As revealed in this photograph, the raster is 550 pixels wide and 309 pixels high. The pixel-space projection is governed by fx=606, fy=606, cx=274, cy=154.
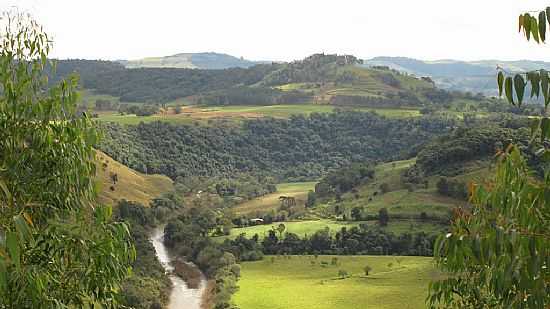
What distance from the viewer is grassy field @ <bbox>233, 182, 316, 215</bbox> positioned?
85.6m

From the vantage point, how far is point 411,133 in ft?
411

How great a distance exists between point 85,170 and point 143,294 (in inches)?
1501

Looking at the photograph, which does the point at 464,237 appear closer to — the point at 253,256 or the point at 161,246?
the point at 253,256

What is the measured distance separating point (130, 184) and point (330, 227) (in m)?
28.8

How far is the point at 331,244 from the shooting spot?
63.9 metres

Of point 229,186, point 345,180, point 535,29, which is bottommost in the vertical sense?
point 229,186

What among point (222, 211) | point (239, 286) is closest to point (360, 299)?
point (239, 286)

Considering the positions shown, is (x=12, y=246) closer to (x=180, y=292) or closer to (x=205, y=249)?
(x=180, y=292)

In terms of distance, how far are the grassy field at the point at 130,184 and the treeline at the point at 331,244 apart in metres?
16.1

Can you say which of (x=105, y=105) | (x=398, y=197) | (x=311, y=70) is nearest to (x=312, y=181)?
(x=398, y=197)

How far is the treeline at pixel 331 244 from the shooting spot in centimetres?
6197

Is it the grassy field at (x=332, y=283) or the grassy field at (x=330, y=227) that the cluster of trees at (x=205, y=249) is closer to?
the grassy field at (x=332, y=283)

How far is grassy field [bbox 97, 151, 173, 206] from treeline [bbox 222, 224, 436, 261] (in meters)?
16.1

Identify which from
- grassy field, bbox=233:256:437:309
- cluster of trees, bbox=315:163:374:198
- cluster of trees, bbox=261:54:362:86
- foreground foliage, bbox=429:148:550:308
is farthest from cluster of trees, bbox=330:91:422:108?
foreground foliage, bbox=429:148:550:308
